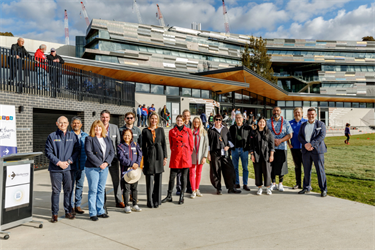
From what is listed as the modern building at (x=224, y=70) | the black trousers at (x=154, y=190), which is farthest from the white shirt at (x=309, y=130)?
the modern building at (x=224, y=70)

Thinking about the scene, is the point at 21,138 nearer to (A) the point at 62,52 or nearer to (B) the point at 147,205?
(B) the point at 147,205

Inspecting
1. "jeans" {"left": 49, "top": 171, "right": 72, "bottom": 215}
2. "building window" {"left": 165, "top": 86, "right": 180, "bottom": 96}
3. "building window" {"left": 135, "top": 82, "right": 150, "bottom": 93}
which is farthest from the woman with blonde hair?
"building window" {"left": 165, "top": 86, "right": 180, "bottom": 96}

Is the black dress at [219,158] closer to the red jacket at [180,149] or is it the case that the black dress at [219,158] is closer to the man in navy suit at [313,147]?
the red jacket at [180,149]

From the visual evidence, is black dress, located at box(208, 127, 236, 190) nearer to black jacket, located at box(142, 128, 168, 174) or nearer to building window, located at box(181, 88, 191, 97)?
black jacket, located at box(142, 128, 168, 174)

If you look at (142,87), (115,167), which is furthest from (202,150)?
(142,87)

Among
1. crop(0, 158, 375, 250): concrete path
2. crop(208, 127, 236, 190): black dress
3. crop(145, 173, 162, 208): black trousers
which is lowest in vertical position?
crop(0, 158, 375, 250): concrete path

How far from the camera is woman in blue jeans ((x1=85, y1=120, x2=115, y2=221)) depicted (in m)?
5.10

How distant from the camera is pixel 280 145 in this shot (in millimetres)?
7383

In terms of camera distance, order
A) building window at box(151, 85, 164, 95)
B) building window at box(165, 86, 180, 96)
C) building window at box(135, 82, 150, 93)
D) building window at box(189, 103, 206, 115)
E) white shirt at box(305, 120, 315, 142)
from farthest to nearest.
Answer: building window at box(189, 103, 206, 115) < building window at box(165, 86, 180, 96) < building window at box(151, 85, 164, 95) < building window at box(135, 82, 150, 93) < white shirt at box(305, 120, 315, 142)

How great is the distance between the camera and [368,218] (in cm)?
499

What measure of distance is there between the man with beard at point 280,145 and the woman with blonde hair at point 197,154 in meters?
1.88

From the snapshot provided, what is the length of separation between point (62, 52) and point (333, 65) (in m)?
58.6

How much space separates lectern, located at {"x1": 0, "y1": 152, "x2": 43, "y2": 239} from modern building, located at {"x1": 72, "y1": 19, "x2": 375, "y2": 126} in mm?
17513

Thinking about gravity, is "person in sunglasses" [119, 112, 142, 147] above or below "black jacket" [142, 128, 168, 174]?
above
